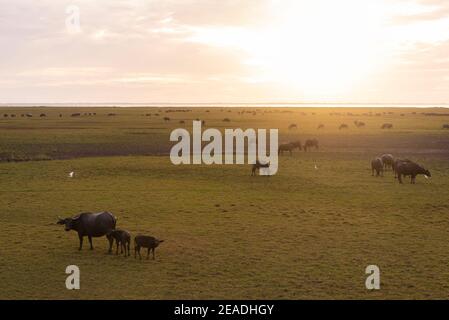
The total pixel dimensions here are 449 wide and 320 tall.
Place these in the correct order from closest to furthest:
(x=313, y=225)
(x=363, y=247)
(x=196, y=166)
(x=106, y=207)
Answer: (x=363, y=247)
(x=313, y=225)
(x=106, y=207)
(x=196, y=166)

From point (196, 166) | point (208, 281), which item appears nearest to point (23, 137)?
point (196, 166)

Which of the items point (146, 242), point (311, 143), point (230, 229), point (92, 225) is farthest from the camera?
point (311, 143)

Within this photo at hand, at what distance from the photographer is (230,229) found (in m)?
20.6

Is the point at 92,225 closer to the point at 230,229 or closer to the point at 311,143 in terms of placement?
the point at 230,229

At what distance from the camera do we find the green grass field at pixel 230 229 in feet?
47.2

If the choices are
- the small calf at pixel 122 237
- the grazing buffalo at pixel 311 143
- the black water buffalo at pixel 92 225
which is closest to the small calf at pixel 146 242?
the small calf at pixel 122 237

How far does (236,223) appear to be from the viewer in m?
21.6

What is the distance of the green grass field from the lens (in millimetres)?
14375

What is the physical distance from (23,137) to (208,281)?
163 ft

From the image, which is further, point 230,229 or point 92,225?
point 230,229

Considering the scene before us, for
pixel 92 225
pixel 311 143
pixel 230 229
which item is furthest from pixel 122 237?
pixel 311 143

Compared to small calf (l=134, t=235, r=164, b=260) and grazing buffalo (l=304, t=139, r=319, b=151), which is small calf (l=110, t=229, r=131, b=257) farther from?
grazing buffalo (l=304, t=139, r=319, b=151)

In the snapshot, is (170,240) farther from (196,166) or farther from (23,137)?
(23,137)

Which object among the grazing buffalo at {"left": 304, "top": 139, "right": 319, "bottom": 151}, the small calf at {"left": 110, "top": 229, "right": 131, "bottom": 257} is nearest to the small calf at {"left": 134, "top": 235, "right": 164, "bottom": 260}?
the small calf at {"left": 110, "top": 229, "right": 131, "bottom": 257}
